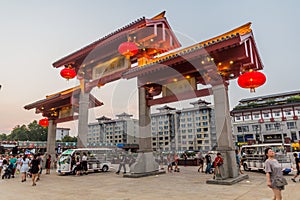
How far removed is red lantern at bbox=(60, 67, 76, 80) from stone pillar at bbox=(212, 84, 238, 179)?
34.4 feet

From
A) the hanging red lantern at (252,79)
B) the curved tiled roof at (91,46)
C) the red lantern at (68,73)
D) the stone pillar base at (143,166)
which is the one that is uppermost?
the curved tiled roof at (91,46)

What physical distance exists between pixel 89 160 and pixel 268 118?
43.4 metres

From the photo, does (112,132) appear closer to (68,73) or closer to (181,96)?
(68,73)

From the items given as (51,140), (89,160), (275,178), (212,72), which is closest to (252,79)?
(212,72)

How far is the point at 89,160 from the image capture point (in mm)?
16094

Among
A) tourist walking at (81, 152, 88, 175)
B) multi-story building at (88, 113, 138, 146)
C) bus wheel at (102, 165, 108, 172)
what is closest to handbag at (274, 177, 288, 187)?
tourist walking at (81, 152, 88, 175)

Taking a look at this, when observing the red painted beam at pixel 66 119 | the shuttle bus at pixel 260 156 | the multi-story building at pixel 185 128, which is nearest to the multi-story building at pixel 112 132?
the multi-story building at pixel 185 128

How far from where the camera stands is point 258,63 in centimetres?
1136

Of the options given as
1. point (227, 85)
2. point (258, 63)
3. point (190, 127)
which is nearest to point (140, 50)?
point (227, 85)

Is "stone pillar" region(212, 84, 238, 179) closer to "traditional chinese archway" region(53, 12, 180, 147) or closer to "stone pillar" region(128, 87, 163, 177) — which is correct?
"stone pillar" region(128, 87, 163, 177)

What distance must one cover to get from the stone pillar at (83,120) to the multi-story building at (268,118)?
38.7 metres

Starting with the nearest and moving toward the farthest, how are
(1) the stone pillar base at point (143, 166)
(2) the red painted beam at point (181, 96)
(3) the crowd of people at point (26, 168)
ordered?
1. (3) the crowd of people at point (26, 168)
2. (2) the red painted beam at point (181, 96)
3. (1) the stone pillar base at point (143, 166)

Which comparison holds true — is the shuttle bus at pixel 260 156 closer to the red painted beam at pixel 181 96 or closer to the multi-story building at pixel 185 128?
the red painted beam at pixel 181 96

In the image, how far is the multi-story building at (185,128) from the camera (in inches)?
2746
